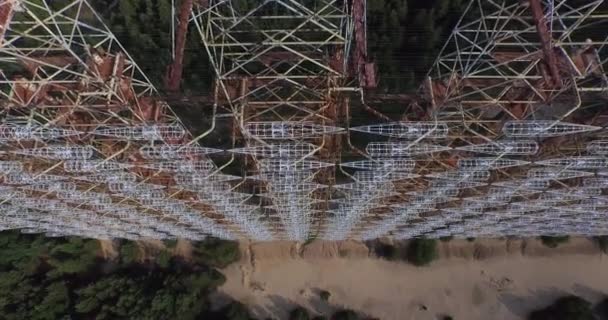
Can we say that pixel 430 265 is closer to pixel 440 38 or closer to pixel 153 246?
pixel 440 38

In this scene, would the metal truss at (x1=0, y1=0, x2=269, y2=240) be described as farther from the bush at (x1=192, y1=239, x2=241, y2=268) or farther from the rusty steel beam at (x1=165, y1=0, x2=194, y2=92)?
the bush at (x1=192, y1=239, x2=241, y2=268)

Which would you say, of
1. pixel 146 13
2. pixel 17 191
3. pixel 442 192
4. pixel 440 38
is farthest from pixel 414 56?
pixel 17 191

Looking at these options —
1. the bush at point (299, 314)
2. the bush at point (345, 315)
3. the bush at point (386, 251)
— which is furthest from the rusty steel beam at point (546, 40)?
the bush at point (299, 314)

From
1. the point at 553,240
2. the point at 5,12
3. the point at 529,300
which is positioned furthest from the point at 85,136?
the point at 529,300

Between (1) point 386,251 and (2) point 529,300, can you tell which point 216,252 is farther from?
(2) point 529,300

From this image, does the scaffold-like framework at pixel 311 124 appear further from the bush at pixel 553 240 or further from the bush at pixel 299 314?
the bush at pixel 299 314
